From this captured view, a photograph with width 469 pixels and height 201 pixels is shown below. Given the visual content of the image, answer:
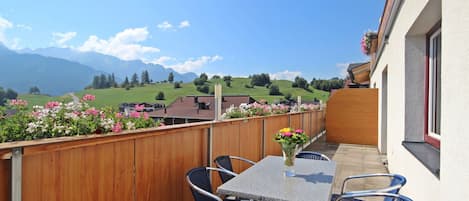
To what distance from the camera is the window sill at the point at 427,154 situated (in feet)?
7.55

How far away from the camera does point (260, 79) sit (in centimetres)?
1514

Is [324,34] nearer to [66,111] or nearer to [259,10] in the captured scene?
[259,10]

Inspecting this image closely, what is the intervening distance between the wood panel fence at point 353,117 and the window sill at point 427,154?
18.0 feet

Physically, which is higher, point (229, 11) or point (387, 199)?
point (229, 11)

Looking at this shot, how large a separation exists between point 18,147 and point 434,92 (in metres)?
3.80

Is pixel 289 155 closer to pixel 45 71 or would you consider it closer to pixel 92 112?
pixel 92 112

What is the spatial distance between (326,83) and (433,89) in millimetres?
16791

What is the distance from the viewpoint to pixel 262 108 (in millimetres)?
5645

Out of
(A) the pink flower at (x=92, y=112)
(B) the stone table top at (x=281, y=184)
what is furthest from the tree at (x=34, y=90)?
(B) the stone table top at (x=281, y=184)

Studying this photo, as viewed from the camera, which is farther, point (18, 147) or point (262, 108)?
point (262, 108)
